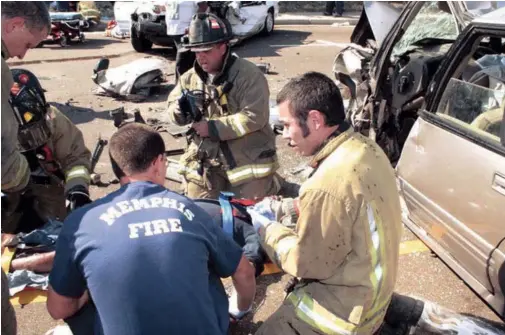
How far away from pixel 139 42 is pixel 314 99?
9722 millimetres

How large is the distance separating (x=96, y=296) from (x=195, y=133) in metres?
2.46

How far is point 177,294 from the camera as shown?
1842mm

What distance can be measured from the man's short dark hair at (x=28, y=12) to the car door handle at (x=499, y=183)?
95.6 inches

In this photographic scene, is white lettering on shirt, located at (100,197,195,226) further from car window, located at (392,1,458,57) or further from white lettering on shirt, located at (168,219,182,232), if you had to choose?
car window, located at (392,1,458,57)

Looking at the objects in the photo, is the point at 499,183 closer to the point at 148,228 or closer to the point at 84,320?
the point at 148,228

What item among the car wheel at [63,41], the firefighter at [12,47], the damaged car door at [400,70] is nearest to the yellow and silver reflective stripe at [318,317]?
the firefighter at [12,47]

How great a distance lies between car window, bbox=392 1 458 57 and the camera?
5.10 metres

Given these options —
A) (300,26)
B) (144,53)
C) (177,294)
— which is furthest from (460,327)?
(300,26)

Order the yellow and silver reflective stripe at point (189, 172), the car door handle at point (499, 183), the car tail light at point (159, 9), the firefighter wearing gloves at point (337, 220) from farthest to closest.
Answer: the car tail light at point (159, 9)
the yellow and silver reflective stripe at point (189, 172)
the car door handle at point (499, 183)
the firefighter wearing gloves at point (337, 220)

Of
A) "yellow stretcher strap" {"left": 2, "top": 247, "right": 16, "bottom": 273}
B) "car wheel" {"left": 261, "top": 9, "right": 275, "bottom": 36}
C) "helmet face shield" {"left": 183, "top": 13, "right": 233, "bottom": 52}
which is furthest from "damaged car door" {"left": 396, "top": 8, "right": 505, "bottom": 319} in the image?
"car wheel" {"left": 261, "top": 9, "right": 275, "bottom": 36}

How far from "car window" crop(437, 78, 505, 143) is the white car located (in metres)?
5.94

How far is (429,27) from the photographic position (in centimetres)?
518

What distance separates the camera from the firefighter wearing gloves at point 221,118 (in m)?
3.90

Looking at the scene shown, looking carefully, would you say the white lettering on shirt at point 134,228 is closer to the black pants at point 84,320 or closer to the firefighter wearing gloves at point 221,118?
the black pants at point 84,320
